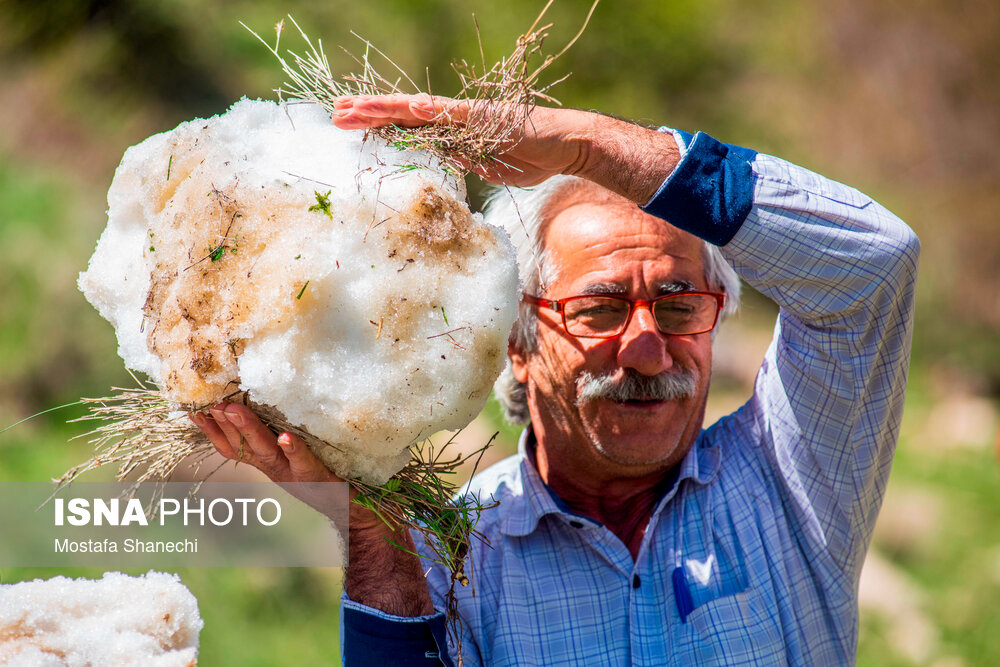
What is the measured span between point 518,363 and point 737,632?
2.51 feet

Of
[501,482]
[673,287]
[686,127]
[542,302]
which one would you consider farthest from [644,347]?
[686,127]

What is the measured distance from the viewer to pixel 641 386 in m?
1.80

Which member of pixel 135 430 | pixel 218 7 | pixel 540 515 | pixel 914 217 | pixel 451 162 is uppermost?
pixel 218 7

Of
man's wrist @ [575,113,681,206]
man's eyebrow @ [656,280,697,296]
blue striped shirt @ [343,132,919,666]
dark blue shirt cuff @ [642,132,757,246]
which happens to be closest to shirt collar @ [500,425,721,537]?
blue striped shirt @ [343,132,919,666]

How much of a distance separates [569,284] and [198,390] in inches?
34.6

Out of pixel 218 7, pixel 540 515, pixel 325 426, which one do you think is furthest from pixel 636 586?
pixel 218 7

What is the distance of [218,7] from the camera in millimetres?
6082

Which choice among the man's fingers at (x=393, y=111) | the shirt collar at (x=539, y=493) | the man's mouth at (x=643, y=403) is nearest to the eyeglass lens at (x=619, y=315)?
the man's mouth at (x=643, y=403)

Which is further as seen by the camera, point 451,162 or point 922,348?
point 922,348

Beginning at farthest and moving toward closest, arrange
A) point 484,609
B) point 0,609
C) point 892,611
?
point 892,611, point 484,609, point 0,609

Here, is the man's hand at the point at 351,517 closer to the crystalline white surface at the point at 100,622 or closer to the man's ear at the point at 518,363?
the crystalline white surface at the point at 100,622

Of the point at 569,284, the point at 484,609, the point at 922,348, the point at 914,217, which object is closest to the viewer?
the point at 484,609

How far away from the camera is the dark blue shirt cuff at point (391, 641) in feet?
4.97

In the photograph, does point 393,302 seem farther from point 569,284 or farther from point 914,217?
point 914,217
